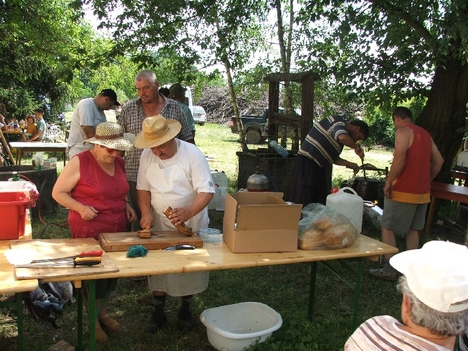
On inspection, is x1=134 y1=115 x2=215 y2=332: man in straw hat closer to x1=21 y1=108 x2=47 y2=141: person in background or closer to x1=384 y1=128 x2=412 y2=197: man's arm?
x1=384 y1=128 x2=412 y2=197: man's arm

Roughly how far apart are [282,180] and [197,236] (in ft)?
14.0

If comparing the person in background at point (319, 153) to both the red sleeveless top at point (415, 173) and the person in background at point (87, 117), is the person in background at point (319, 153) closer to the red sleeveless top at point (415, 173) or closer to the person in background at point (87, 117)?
the red sleeveless top at point (415, 173)

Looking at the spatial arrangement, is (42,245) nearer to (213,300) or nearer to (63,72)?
(213,300)

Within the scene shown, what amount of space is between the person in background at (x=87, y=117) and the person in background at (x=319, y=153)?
2.29 m

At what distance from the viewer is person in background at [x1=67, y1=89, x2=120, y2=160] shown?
5234 millimetres

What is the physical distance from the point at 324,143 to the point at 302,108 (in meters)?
1.85

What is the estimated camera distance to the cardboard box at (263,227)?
2881mm

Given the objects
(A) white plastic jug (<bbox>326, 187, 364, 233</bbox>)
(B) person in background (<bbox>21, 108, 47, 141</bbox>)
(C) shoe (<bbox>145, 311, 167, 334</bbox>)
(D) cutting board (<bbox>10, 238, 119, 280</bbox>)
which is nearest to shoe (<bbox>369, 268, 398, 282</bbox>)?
(A) white plastic jug (<bbox>326, 187, 364, 233</bbox>)

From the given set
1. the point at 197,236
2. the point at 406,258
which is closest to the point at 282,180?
the point at 197,236

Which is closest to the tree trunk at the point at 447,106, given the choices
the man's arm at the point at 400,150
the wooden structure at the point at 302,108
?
the wooden structure at the point at 302,108

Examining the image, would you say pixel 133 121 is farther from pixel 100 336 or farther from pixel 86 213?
pixel 100 336

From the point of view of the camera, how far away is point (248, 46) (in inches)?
429

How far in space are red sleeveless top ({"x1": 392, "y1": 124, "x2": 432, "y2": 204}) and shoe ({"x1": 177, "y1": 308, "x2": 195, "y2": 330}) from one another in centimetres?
249

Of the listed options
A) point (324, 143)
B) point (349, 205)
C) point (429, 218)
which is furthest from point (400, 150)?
point (429, 218)
